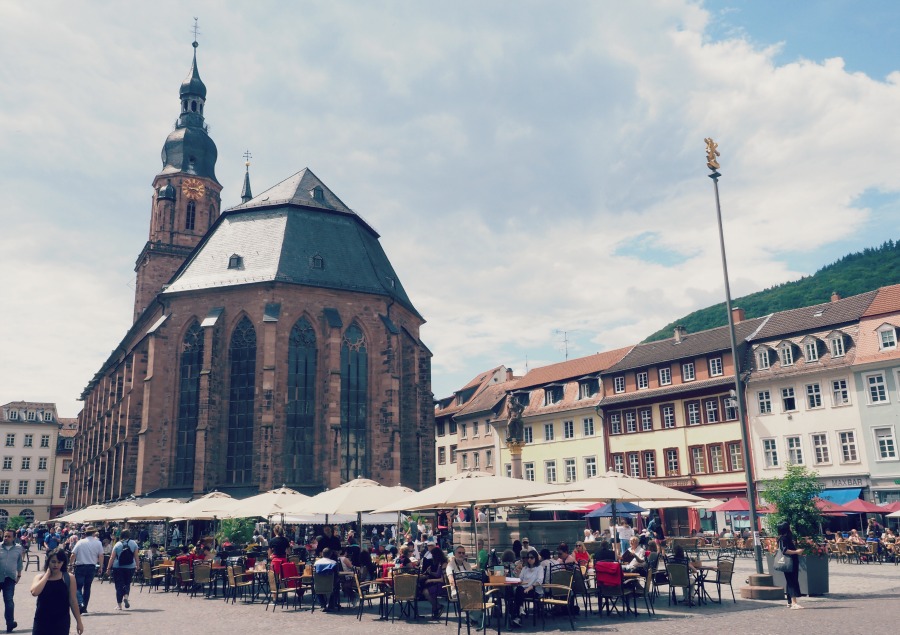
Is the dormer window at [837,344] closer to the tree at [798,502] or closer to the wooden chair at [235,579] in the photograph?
the tree at [798,502]

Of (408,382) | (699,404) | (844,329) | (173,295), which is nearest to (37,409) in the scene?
(173,295)

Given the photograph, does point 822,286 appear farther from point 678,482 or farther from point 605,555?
point 605,555

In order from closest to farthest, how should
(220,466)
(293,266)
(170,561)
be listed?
(170,561) → (220,466) → (293,266)

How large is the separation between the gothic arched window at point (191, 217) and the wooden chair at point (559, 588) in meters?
53.7

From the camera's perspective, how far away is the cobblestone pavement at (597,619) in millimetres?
11977

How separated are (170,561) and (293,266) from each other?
2059 centimetres

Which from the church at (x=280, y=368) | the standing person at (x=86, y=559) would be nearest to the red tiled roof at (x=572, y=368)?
the church at (x=280, y=368)

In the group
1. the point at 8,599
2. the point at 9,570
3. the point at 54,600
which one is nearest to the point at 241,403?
the point at 8,599

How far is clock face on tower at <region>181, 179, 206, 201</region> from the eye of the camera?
198 feet

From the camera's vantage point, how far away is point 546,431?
5209 centimetres

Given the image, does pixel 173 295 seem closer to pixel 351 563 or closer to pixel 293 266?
pixel 293 266

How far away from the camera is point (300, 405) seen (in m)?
38.4

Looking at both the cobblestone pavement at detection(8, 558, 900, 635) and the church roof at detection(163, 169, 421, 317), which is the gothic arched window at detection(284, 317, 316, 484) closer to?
the church roof at detection(163, 169, 421, 317)

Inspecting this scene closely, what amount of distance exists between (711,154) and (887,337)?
870 inches
